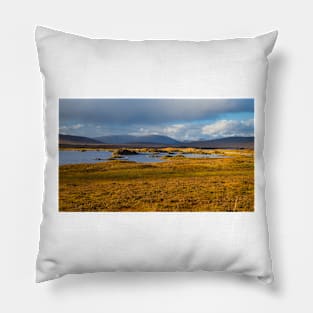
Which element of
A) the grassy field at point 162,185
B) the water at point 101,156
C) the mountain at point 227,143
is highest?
the mountain at point 227,143

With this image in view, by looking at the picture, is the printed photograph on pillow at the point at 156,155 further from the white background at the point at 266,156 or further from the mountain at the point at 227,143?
the white background at the point at 266,156

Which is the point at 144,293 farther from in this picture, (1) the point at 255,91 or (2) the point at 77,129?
(1) the point at 255,91

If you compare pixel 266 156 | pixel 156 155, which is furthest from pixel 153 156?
pixel 266 156

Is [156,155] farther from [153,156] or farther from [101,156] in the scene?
[101,156]

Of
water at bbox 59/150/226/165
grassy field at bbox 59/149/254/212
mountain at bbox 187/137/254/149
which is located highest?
mountain at bbox 187/137/254/149

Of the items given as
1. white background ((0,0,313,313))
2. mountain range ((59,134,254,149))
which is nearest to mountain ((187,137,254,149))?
mountain range ((59,134,254,149))

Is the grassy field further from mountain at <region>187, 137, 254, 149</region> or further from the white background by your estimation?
the white background

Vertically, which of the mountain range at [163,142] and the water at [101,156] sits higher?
Result: the mountain range at [163,142]

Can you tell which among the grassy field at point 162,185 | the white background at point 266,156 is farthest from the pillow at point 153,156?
the white background at point 266,156
